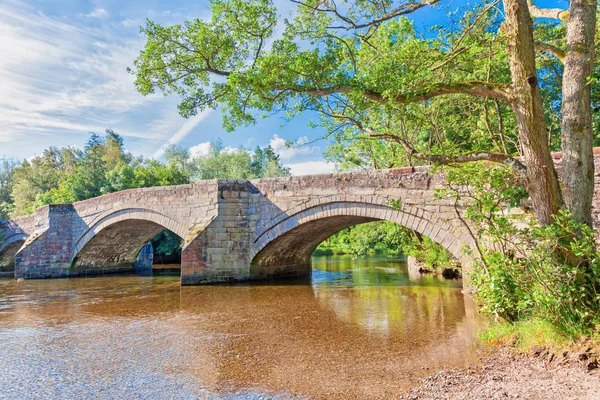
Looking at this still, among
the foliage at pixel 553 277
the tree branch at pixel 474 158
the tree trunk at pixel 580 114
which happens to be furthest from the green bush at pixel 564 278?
the tree branch at pixel 474 158

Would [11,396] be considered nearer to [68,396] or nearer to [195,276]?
[68,396]

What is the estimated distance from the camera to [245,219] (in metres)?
10.8

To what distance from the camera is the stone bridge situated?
820 cm

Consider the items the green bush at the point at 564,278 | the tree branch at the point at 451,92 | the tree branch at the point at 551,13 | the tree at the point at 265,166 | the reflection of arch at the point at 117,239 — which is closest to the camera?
the green bush at the point at 564,278

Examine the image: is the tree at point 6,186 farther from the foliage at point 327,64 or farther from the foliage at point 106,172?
the foliage at point 327,64

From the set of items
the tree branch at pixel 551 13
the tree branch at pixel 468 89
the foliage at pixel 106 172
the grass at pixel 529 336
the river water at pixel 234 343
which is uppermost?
the foliage at pixel 106 172

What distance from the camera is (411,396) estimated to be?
3115 millimetres

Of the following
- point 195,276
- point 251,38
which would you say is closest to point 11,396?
point 251,38

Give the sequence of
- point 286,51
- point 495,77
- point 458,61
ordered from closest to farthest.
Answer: point 458,61
point 286,51
point 495,77

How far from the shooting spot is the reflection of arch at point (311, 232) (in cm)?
800

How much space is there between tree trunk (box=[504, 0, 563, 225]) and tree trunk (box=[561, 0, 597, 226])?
0.17 metres

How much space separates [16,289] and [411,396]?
1289cm

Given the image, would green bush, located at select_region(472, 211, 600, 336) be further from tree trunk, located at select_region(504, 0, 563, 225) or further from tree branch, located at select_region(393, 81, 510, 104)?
tree branch, located at select_region(393, 81, 510, 104)

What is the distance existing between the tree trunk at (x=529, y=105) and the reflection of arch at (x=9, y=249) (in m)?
21.9
